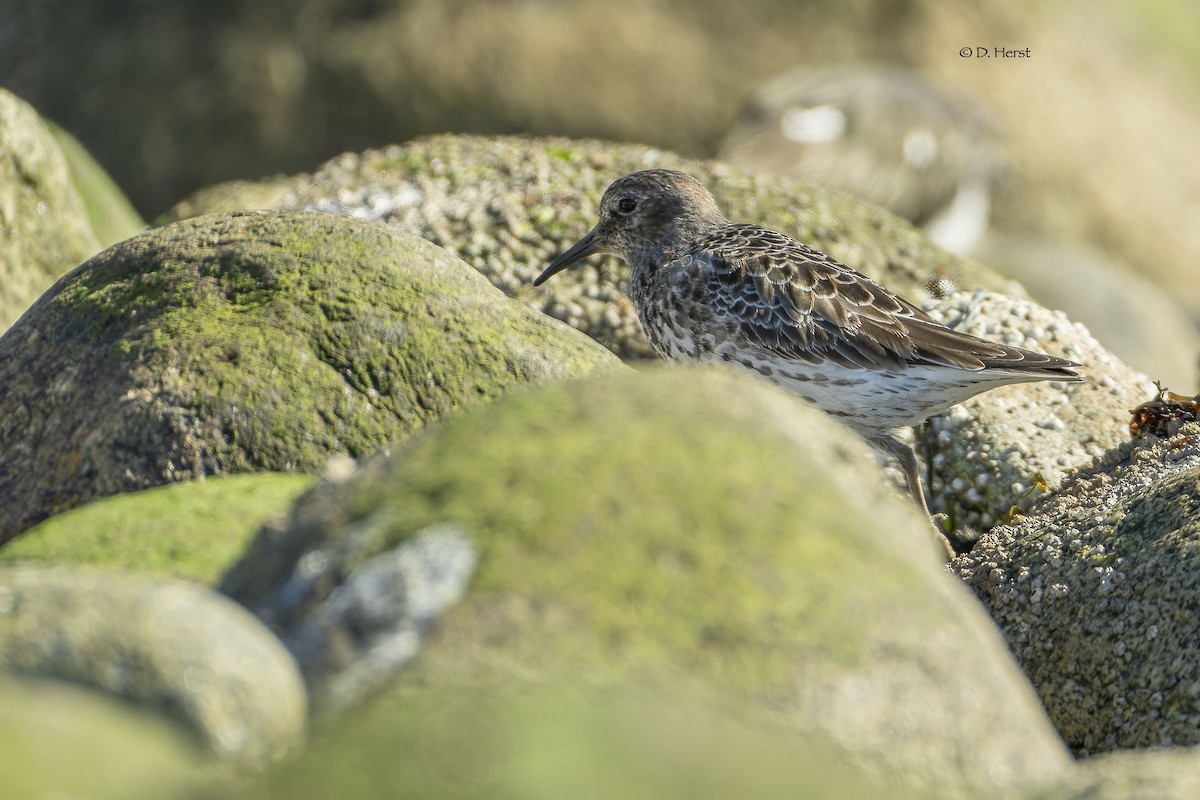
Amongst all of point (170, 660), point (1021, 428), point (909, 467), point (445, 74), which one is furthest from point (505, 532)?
point (445, 74)

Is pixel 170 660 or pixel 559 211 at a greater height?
pixel 170 660

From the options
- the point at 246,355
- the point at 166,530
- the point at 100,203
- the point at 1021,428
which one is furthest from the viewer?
the point at 100,203

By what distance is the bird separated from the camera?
6.23 metres

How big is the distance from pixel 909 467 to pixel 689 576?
363cm

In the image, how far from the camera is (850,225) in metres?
8.49

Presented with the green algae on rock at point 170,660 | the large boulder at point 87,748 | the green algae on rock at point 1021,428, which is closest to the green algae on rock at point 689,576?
the green algae on rock at point 170,660

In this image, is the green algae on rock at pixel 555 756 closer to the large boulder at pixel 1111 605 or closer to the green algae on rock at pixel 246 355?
the large boulder at pixel 1111 605

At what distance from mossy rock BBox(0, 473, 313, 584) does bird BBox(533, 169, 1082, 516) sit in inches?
117

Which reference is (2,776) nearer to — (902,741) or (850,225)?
(902,741)

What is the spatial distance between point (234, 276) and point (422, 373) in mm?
905

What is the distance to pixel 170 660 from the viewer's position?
2.82 metres

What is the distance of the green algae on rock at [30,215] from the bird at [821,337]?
3367 mm

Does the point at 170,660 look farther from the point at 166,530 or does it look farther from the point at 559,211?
the point at 559,211

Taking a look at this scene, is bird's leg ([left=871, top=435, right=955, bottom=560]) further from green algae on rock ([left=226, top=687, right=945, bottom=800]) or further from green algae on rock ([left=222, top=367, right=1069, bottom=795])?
green algae on rock ([left=226, top=687, right=945, bottom=800])
